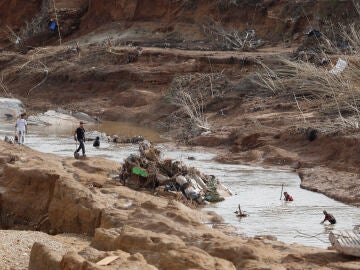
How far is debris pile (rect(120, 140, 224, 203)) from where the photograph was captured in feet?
52.6

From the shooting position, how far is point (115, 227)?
37.9 feet

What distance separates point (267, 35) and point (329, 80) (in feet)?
47.4

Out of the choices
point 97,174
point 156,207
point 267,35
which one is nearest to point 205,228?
point 156,207

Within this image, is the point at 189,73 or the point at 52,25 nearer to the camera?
the point at 189,73

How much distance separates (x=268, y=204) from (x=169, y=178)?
182 cm

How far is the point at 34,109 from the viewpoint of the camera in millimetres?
34062

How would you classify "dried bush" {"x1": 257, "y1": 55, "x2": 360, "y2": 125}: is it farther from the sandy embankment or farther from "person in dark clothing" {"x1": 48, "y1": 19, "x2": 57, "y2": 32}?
"person in dark clothing" {"x1": 48, "y1": 19, "x2": 57, "y2": 32}

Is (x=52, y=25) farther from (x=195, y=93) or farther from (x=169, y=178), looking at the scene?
(x=169, y=178)

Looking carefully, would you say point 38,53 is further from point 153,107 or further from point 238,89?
point 238,89

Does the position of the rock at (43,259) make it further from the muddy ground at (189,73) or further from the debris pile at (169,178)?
the muddy ground at (189,73)

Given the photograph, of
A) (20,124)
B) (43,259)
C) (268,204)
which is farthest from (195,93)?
(43,259)

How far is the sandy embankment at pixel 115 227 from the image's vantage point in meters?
8.92

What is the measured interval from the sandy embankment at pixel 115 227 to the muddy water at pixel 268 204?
0.90 metres

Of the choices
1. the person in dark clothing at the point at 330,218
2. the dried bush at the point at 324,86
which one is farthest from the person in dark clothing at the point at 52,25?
the person in dark clothing at the point at 330,218
